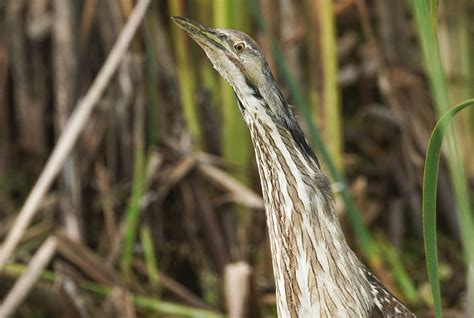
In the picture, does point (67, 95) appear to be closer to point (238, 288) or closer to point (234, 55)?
point (238, 288)

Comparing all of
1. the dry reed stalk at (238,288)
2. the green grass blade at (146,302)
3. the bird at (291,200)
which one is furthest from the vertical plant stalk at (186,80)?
the bird at (291,200)

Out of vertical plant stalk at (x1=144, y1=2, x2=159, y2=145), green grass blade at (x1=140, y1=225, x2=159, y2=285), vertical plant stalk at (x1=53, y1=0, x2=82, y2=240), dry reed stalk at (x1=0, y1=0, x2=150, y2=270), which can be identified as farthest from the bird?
vertical plant stalk at (x1=53, y1=0, x2=82, y2=240)

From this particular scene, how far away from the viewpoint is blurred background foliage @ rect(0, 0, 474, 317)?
3051mm

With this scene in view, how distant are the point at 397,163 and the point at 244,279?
1.13 meters

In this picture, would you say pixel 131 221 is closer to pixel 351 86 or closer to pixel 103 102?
pixel 103 102

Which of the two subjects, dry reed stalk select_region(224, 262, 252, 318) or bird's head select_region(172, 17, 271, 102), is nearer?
bird's head select_region(172, 17, 271, 102)

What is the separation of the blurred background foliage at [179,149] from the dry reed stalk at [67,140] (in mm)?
279

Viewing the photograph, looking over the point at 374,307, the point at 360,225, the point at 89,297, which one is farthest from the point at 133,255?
the point at 374,307

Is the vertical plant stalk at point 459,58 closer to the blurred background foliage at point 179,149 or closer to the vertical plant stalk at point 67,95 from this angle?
the blurred background foliage at point 179,149

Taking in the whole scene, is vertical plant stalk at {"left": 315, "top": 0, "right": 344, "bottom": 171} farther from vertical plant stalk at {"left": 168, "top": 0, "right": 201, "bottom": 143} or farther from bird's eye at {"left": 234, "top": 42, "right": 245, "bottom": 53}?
bird's eye at {"left": 234, "top": 42, "right": 245, "bottom": 53}

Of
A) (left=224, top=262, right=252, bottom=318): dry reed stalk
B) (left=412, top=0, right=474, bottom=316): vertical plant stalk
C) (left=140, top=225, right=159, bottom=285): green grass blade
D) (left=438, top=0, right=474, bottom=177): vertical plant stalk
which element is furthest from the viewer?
(left=438, top=0, right=474, bottom=177): vertical plant stalk

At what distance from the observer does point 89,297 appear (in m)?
3.13

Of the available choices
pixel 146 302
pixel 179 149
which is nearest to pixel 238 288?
pixel 146 302

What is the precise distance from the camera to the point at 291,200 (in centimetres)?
180
